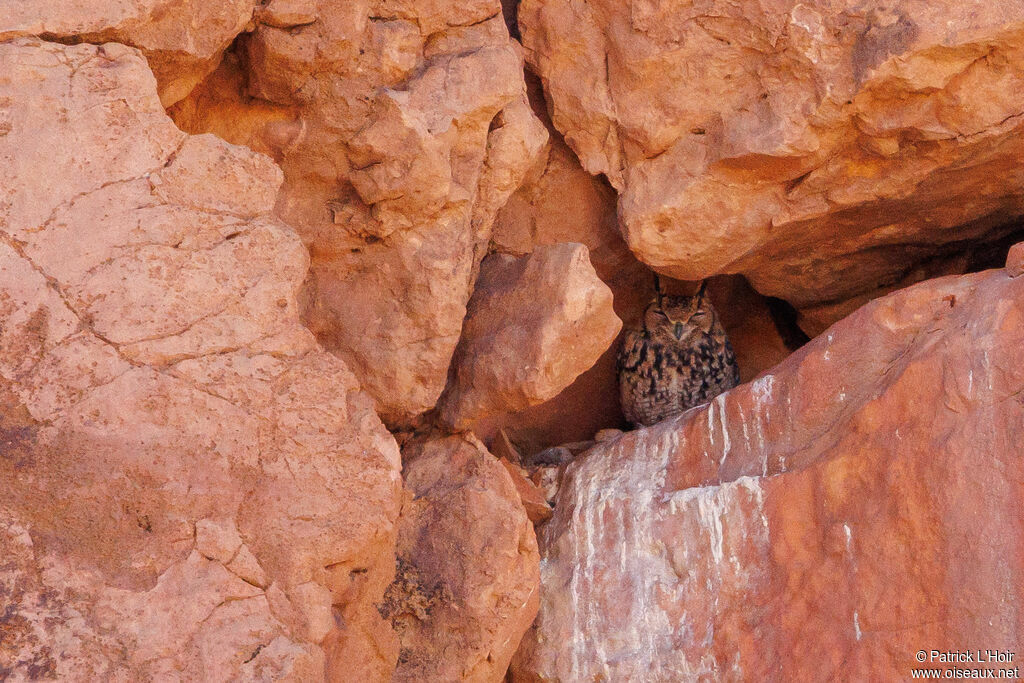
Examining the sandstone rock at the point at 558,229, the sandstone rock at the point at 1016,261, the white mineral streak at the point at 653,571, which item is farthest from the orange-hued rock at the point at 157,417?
the sandstone rock at the point at 1016,261

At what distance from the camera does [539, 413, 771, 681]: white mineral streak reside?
3.04 metres

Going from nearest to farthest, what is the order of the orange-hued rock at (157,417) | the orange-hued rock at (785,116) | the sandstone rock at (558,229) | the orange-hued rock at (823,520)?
the orange-hued rock at (157,417) < the orange-hued rock at (823,520) < the orange-hued rock at (785,116) < the sandstone rock at (558,229)

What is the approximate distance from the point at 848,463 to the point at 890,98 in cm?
124

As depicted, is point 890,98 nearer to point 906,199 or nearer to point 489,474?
point 906,199

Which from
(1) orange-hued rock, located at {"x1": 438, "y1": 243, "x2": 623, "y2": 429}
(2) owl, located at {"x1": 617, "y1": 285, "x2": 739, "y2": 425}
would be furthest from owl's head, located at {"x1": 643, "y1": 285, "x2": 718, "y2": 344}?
(1) orange-hued rock, located at {"x1": 438, "y1": 243, "x2": 623, "y2": 429}

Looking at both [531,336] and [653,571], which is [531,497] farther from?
[531,336]

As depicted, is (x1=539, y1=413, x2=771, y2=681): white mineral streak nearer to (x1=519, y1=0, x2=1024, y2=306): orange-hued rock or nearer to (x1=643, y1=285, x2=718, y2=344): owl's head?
(x1=519, y1=0, x2=1024, y2=306): orange-hued rock

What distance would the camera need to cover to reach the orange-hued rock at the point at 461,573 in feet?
9.44

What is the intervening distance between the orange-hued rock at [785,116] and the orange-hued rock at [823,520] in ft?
2.03

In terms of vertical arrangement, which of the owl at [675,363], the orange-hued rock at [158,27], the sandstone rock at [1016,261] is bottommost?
the owl at [675,363]

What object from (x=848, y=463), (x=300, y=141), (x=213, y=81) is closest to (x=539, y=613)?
(x=848, y=463)

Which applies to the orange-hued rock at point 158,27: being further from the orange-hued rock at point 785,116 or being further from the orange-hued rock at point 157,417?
the orange-hued rock at point 785,116

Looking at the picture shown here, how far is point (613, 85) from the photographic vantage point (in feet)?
12.0

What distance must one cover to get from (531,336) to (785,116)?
3.93ft
